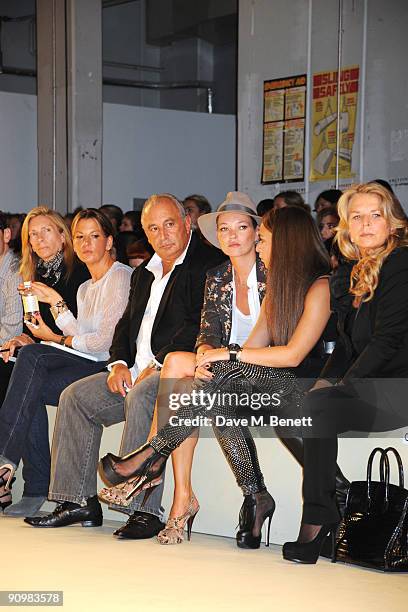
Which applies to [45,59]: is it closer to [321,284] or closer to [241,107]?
[241,107]

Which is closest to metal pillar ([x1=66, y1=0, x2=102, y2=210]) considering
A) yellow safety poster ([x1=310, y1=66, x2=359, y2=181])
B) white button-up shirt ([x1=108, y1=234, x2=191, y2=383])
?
yellow safety poster ([x1=310, y1=66, x2=359, y2=181])

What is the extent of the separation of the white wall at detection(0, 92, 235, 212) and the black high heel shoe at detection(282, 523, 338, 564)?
25.2 ft

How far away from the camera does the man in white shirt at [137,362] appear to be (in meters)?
4.26

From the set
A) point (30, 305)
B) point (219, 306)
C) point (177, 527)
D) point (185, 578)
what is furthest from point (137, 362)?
point (185, 578)

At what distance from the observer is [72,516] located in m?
4.27

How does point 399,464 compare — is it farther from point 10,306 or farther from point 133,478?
point 10,306

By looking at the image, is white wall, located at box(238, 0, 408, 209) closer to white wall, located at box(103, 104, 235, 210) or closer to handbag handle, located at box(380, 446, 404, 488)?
white wall, located at box(103, 104, 235, 210)

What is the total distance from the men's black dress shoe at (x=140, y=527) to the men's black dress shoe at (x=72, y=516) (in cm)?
30

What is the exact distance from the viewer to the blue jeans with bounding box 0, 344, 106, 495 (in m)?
4.52

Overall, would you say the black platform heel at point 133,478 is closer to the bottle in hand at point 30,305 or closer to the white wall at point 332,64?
the bottle in hand at point 30,305

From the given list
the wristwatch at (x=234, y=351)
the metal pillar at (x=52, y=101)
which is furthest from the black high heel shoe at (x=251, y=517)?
the metal pillar at (x=52, y=101)

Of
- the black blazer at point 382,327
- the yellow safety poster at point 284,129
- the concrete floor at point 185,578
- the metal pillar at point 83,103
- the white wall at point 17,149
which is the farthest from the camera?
the white wall at point 17,149

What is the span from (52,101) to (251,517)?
690 cm

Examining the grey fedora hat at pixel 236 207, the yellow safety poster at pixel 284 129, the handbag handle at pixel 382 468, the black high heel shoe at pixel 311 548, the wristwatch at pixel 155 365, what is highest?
the yellow safety poster at pixel 284 129
